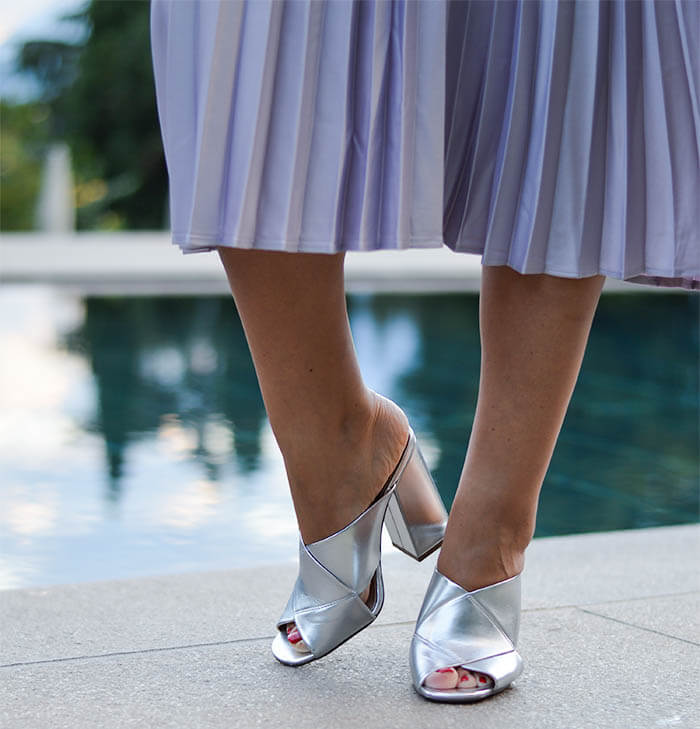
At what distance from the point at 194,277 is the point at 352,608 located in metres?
8.36

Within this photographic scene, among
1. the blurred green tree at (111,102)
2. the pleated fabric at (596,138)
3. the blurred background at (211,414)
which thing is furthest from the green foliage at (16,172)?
the pleated fabric at (596,138)

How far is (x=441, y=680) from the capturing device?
107 centimetres

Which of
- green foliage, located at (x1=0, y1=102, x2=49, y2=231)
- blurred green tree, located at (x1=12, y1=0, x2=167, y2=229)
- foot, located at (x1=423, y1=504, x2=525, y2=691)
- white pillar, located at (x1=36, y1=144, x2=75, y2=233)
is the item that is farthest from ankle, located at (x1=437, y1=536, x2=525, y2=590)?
green foliage, located at (x1=0, y1=102, x2=49, y2=231)

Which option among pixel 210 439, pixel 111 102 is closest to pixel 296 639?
pixel 210 439

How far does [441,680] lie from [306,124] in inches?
20.3

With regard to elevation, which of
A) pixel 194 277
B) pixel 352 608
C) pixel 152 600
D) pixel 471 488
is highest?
pixel 471 488

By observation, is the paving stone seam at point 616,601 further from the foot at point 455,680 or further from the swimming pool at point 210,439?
the swimming pool at point 210,439

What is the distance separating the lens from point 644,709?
40.9 inches

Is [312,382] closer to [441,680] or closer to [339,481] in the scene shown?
[339,481]

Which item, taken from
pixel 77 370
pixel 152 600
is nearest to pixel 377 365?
pixel 77 370

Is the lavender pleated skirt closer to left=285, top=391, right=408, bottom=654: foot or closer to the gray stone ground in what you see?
left=285, top=391, right=408, bottom=654: foot

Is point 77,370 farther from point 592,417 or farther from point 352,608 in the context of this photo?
point 352,608

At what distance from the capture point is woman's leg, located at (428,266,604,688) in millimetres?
1082

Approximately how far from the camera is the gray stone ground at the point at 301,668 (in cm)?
102
